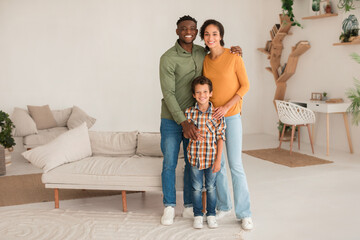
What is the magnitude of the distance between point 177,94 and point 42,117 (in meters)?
3.75

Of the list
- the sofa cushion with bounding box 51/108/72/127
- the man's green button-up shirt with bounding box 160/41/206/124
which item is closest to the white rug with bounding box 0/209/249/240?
the man's green button-up shirt with bounding box 160/41/206/124

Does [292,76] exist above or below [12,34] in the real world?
below

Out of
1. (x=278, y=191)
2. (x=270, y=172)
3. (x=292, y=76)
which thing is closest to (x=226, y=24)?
(x=292, y=76)

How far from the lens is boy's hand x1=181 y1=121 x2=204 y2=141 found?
3021 millimetres

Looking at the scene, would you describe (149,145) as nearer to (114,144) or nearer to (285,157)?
(114,144)

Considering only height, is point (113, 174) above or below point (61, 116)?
below

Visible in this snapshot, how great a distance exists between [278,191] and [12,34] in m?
5.02

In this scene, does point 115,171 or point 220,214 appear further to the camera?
point 115,171

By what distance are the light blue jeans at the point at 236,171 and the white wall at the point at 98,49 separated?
4417 mm

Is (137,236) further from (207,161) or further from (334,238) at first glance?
(334,238)

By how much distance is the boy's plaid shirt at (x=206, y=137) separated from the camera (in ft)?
9.99

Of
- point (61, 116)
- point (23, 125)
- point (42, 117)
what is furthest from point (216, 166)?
point (61, 116)

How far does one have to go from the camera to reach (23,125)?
230 inches

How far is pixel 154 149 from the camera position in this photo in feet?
13.2
